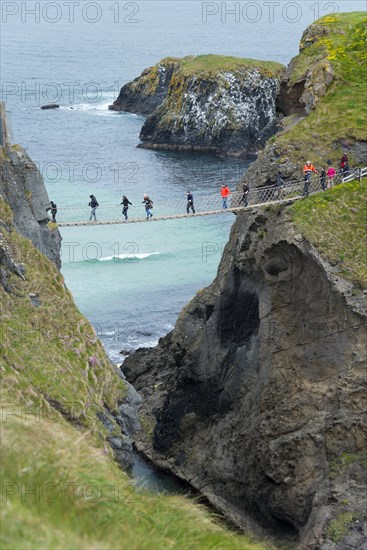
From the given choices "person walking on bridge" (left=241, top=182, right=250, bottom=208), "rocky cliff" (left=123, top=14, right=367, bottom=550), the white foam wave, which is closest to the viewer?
"rocky cliff" (left=123, top=14, right=367, bottom=550)

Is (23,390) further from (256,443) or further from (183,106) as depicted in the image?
(183,106)

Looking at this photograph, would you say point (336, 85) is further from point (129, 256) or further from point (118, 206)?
point (118, 206)

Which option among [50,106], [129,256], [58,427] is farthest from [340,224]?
[50,106]

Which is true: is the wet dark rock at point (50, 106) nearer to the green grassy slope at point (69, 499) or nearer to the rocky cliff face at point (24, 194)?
the rocky cliff face at point (24, 194)

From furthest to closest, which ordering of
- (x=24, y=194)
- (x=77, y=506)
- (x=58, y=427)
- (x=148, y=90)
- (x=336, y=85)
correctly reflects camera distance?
(x=148, y=90), (x=336, y=85), (x=24, y=194), (x=58, y=427), (x=77, y=506)

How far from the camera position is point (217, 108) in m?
124

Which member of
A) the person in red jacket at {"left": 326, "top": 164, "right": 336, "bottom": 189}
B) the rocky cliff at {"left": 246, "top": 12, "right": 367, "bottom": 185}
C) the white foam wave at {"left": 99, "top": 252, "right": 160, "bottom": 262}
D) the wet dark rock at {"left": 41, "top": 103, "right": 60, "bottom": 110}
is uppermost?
the rocky cliff at {"left": 246, "top": 12, "right": 367, "bottom": 185}

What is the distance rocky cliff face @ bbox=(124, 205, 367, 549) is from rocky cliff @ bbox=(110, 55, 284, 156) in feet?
207

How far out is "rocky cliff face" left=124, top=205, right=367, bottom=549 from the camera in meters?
48.0

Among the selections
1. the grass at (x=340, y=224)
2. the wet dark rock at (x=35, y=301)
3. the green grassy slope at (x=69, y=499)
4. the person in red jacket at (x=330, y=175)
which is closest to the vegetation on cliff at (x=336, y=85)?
the person in red jacket at (x=330, y=175)

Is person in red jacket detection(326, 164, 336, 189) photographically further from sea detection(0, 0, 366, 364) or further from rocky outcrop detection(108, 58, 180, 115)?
rocky outcrop detection(108, 58, 180, 115)

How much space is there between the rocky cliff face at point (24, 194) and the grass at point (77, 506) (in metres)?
20.5

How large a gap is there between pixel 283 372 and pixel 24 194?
13.8 metres

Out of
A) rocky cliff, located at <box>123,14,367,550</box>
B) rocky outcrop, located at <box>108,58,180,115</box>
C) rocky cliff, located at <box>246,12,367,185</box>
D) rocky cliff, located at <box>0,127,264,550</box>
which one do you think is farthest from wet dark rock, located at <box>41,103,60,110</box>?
rocky cliff, located at <box>0,127,264,550</box>
